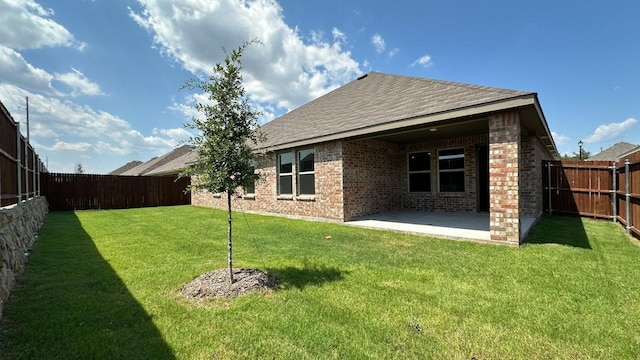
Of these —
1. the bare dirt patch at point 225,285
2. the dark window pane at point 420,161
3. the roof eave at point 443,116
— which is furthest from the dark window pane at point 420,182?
the bare dirt patch at point 225,285

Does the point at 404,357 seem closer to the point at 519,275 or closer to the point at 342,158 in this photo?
the point at 519,275

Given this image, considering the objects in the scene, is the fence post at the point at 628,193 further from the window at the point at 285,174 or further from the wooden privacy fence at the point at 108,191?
the wooden privacy fence at the point at 108,191

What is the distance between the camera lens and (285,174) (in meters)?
11.3

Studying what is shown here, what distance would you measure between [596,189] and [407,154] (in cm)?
637

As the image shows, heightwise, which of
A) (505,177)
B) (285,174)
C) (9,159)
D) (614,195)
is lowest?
(614,195)

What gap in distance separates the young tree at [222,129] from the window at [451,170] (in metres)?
9.39

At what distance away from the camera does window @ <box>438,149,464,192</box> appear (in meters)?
10.8

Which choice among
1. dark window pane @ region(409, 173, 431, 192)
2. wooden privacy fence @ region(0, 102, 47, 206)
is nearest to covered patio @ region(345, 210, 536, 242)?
dark window pane @ region(409, 173, 431, 192)

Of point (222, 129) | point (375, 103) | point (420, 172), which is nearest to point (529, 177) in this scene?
point (420, 172)

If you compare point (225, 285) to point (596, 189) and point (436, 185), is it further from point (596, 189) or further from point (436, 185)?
point (596, 189)

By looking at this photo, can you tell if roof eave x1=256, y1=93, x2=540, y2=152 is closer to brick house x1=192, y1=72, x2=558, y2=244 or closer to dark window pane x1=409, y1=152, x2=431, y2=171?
brick house x1=192, y1=72, x2=558, y2=244

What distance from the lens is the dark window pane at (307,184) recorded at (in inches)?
407

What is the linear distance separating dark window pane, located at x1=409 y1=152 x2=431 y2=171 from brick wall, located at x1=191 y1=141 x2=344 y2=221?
4303 mm

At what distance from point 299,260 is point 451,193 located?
8193 mm
